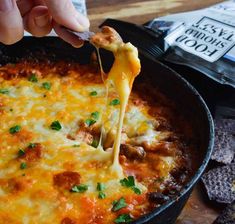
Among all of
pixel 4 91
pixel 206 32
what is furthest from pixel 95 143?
pixel 206 32

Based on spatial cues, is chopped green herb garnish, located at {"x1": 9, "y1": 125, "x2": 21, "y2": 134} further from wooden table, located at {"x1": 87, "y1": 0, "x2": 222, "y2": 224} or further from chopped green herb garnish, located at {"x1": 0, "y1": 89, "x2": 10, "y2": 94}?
wooden table, located at {"x1": 87, "y1": 0, "x2": 222, "y2": 224}

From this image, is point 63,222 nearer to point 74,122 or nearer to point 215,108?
point 74,122

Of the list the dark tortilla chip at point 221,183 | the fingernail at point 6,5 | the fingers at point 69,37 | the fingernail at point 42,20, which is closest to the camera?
the fingernail at point 6,5

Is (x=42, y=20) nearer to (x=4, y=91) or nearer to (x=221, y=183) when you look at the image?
(x=4, y=91)

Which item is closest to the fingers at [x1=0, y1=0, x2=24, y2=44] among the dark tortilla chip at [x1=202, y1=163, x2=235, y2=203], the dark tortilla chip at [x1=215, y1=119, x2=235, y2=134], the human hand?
the human hand

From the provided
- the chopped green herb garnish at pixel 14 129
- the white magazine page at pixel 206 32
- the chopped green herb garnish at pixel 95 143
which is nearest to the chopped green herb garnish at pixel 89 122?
the chopped green herb garnish at pixel 95 143

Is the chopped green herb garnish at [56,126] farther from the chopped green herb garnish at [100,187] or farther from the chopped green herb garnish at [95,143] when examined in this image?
the chopped green herb garnish at [100,187]

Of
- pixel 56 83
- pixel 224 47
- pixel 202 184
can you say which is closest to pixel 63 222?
pixel 202 184
